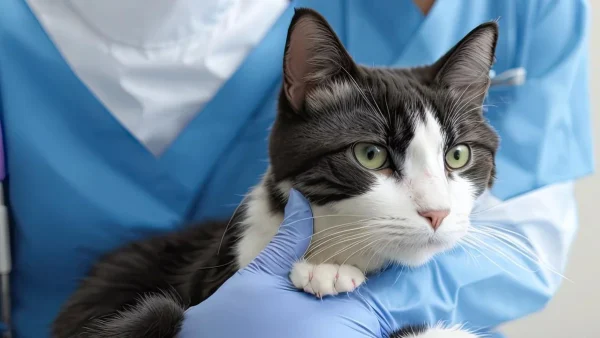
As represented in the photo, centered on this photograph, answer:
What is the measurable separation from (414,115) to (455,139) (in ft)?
0.23

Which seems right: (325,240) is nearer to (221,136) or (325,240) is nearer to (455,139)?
(455,139)

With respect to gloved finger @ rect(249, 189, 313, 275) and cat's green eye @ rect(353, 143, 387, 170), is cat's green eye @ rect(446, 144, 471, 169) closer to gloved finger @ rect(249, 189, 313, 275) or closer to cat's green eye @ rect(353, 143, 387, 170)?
cat's green eye @ rect(353, 143, 387, 170)

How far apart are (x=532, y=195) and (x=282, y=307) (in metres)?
0.53

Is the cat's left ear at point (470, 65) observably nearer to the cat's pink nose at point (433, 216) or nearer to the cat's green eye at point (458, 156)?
the cat's green eye at point (458, 156)

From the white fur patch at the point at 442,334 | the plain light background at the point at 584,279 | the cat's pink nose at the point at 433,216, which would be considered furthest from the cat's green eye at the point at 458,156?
the plain light background at the point at 584,279

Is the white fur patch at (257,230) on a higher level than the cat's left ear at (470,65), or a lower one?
lower

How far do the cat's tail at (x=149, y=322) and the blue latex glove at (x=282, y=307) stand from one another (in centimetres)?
2

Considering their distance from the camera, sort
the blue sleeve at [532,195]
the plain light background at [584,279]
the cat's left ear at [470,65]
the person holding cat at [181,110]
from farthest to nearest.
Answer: the plain light background at [584,279], the person holding cat at [181,110], the blue sleeve at [532,195], the cat's left ear at [470,65]

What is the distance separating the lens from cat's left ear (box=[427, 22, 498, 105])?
775 mm

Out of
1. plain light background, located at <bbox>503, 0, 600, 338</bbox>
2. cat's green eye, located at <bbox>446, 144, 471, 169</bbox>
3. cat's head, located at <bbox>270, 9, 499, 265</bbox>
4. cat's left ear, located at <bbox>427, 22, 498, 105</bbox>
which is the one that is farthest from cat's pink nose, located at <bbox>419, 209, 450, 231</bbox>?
plain light background, located at <bbox>503, 0, 600, 338</bbox>

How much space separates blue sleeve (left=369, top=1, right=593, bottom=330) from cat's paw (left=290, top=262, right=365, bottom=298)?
122 millimetres

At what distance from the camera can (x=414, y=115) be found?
742 millimetres

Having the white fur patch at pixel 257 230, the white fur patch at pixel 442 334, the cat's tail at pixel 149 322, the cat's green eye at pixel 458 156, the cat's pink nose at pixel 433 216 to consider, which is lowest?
the cat's tail at pixel 149 322

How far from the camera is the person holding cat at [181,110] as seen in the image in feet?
3.38
